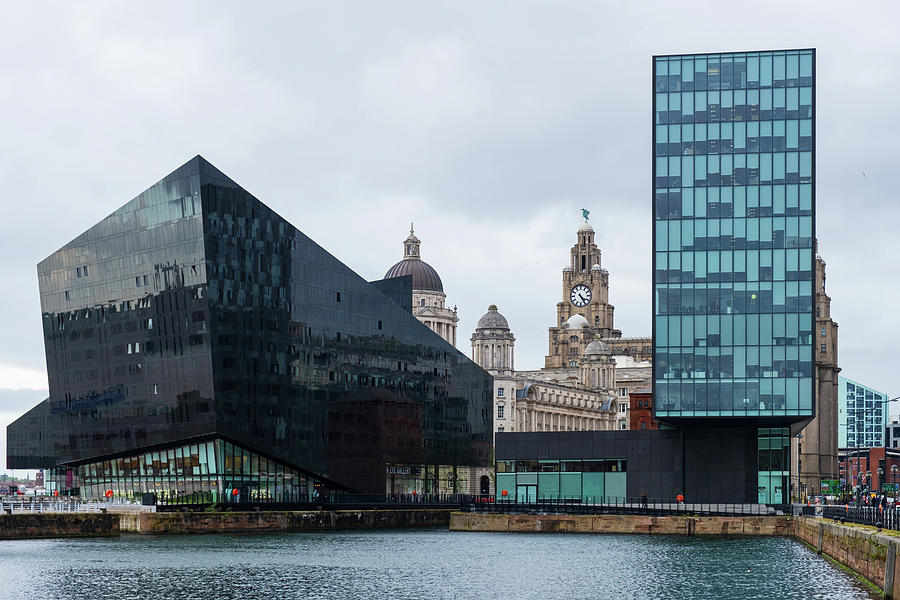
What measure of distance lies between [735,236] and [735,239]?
24cm

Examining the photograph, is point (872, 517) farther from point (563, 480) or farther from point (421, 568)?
point (563, 480)

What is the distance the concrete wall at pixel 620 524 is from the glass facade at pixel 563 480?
1019 cm

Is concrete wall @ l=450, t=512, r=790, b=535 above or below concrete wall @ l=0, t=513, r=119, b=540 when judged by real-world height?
below

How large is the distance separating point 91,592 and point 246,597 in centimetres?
694

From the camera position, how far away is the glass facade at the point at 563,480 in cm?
12494

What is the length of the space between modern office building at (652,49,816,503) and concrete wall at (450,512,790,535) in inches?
456

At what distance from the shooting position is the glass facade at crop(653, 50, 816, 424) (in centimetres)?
11375

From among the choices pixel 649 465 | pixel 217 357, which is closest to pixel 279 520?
pixel 217 357

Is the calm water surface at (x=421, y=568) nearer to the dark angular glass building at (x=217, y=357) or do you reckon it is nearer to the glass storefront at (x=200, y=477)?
the glass storefront at (x=200, y=477)

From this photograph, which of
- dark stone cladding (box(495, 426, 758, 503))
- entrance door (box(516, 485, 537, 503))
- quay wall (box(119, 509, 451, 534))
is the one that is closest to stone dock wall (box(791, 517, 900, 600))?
dark stone cladding (box(495, 426, 758, 503))

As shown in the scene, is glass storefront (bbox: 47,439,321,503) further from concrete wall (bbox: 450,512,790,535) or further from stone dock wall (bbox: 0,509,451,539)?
concrete wall (bbox: 450,512,790,535)

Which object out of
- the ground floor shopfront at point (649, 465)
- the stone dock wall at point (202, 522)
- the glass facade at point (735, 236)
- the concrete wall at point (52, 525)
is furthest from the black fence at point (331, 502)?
the glass facade at point (735, 236)

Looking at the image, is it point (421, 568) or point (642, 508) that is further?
point (642, 508)

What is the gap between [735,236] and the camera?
11500 centimetres
